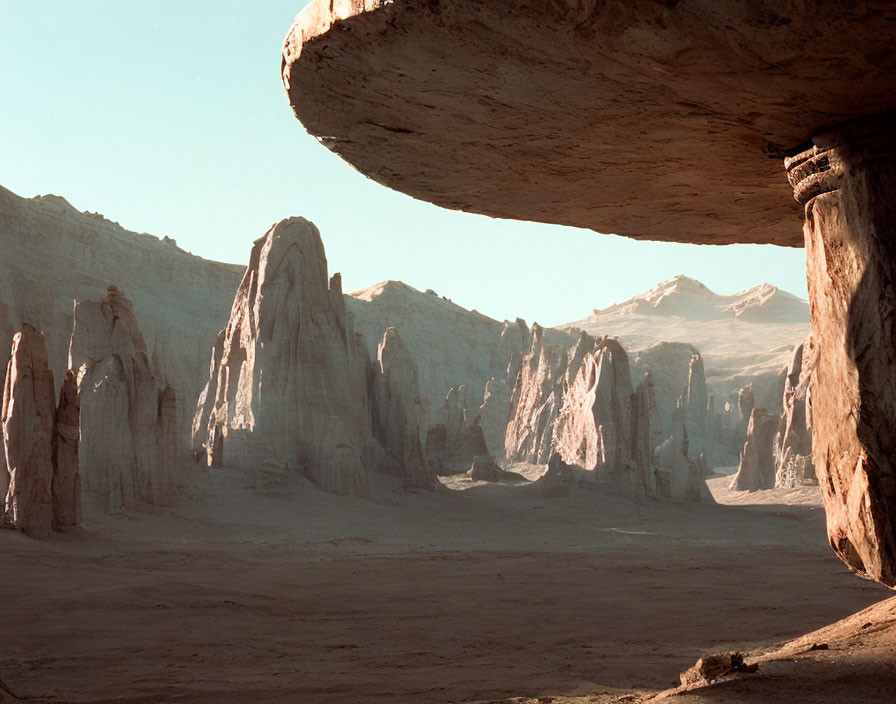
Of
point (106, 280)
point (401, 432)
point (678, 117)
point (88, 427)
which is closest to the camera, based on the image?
point (678, 117)

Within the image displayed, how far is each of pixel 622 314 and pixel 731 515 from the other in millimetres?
124088

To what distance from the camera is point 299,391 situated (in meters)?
25.1

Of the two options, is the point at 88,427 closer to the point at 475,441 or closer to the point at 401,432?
the point at 401,432

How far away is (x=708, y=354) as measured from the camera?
99.0 metres

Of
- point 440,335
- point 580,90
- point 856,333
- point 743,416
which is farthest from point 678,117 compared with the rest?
point 440,335

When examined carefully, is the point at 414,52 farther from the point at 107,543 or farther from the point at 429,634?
the point at 107,543

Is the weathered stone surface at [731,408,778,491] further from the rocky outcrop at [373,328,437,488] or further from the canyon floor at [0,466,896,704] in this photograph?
the canyon floor at [0,466,896,704]

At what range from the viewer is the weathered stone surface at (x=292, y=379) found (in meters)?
24.3

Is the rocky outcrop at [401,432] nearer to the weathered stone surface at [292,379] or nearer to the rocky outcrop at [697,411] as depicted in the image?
the weathered stone surface at [292,379]

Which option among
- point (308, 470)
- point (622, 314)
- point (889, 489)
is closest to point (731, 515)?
point (308, 470)

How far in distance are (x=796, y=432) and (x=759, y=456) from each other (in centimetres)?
317

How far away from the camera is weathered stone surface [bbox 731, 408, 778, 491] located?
133 ft

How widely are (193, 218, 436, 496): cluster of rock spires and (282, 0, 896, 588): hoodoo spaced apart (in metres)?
19.5

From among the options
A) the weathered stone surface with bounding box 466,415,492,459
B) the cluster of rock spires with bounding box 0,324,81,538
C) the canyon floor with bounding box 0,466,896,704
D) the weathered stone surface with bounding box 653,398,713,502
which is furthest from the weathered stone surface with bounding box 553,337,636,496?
the cluster of rock spires with bounding box 0,324,81,538
